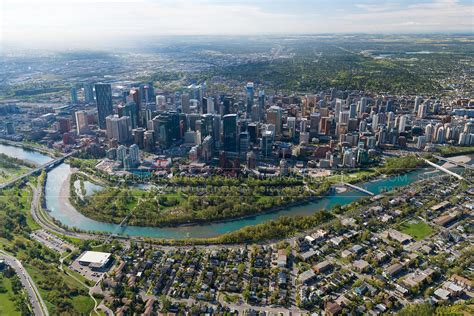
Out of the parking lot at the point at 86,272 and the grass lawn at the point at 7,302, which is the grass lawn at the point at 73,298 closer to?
the parking lot at the point at 86,272

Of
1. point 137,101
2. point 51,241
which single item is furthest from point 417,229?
point 137,101

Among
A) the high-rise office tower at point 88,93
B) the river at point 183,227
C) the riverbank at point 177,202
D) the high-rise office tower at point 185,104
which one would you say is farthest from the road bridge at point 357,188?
the high-rise office tower at point 88,93

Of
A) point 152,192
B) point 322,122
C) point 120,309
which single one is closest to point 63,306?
point 120,309

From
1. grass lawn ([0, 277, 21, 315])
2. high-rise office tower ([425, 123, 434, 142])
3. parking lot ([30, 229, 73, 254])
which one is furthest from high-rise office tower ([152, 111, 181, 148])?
high-rise office tower ([425, 123, 434, 142])

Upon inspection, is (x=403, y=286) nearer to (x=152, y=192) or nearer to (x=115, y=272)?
(x=115, y=272)

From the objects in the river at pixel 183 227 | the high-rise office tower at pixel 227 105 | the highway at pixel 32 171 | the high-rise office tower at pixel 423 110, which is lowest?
the river at pixel 183 227
